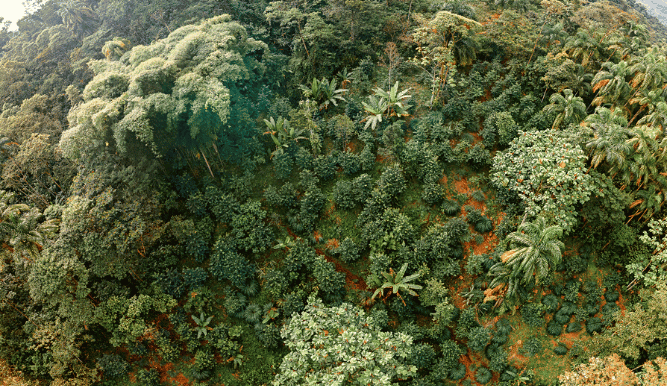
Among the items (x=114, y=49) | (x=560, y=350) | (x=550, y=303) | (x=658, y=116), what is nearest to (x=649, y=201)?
(x=658, y=116)

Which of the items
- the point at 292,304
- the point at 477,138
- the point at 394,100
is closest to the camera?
Answer: the point at 292,304

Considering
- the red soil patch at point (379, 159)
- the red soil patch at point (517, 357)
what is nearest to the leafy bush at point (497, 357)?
the red soil patch at point (517, 357)

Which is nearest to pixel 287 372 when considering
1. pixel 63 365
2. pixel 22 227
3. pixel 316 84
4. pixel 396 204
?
pixel 396 204

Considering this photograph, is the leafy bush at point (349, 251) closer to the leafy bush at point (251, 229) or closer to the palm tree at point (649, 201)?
the leafy bush at point (251, 229)

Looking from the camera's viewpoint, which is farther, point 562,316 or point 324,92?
point 324,92

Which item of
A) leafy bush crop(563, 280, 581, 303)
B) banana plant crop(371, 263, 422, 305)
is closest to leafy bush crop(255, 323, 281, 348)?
banana plant crop(371, 263, 422, 305)

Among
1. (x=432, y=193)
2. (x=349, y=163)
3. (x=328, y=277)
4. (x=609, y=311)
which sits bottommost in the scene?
(x=609, y=311)

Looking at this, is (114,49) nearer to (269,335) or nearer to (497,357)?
(269,335)

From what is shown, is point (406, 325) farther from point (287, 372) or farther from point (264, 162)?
point (264, 162)

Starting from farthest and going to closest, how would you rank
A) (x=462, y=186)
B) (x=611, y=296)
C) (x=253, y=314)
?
(x=462, y=186)
(x=253, y=314)
(x=611, y=296)

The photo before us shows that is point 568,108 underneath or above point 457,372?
above
